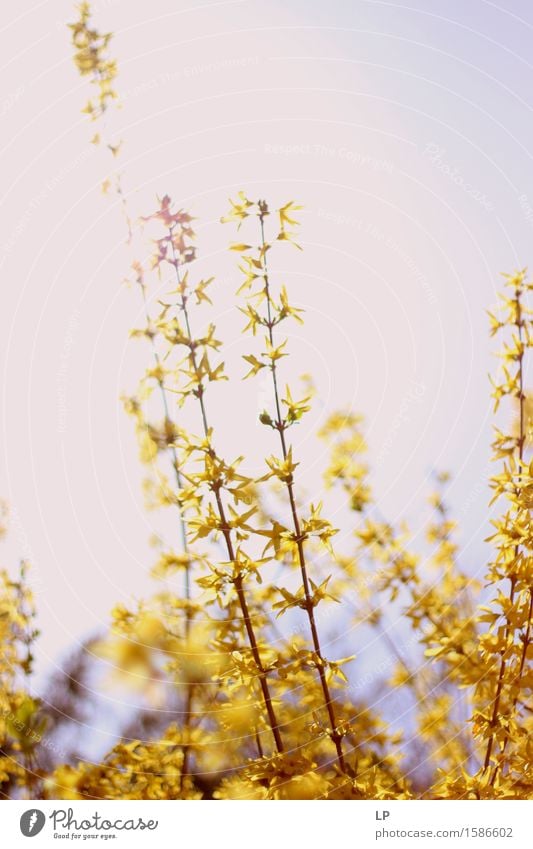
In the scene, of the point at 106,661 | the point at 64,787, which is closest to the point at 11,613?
the point at 106,661

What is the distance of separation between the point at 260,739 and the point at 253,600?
0.72 feet

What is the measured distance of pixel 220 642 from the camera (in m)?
0.88

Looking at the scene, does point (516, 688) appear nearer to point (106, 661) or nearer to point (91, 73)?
point (106, 661)
